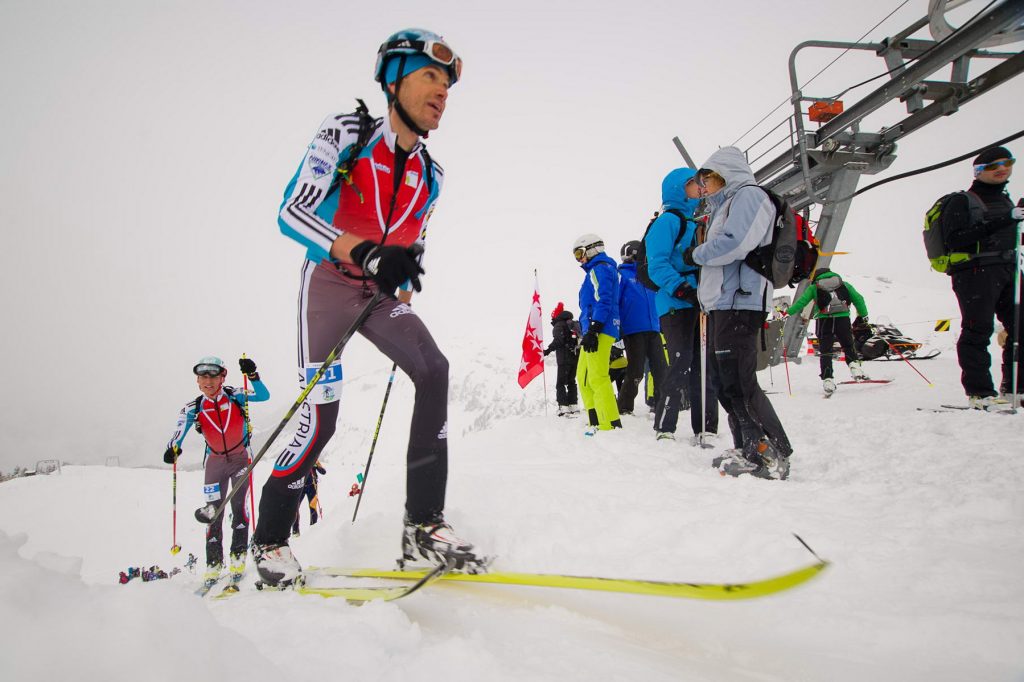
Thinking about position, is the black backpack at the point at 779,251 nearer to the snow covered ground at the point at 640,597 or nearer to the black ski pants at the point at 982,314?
the snow covered ground at the point at 640,597

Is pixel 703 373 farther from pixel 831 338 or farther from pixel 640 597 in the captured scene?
pixel 831 338

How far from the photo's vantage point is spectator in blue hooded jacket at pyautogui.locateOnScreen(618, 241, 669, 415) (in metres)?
6.09

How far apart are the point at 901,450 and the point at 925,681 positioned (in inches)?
132

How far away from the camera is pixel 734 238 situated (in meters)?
3.39

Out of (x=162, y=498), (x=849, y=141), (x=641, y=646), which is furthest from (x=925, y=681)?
(x=162, y=498)

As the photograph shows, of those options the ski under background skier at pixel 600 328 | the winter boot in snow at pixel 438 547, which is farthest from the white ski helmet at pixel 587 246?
the winter boot in snow at pixel 438 547

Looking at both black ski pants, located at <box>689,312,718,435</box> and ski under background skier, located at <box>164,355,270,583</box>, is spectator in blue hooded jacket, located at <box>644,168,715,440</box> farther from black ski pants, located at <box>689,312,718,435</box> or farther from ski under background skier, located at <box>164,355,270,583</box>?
ski under background skier, located at <box>164,355,270,583</box>

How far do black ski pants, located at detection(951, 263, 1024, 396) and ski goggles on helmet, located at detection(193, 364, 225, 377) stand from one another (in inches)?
331

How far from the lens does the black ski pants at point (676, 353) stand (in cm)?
497

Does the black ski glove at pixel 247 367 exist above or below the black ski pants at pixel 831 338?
below

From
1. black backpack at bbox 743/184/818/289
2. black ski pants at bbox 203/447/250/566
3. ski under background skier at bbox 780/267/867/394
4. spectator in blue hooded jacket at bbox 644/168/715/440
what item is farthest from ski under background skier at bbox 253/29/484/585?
ski under background skier at bbox 780/267/867/394

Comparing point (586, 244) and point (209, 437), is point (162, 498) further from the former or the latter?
point (586, 244)

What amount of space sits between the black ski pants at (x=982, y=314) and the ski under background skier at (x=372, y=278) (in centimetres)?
511

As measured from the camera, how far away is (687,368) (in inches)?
199
